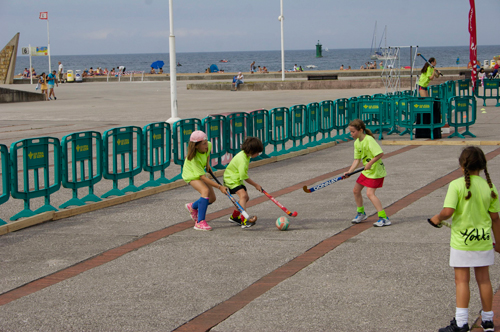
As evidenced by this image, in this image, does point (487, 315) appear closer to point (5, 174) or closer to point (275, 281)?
point (275, 281)

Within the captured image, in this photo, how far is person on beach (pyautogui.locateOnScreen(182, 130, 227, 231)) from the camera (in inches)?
313

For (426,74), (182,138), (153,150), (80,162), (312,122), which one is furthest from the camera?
(426,74)

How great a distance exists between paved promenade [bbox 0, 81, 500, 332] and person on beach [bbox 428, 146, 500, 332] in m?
0.35

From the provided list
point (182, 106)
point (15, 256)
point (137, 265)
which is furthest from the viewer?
point (182, 106)

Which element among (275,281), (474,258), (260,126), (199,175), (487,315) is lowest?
(275,281)

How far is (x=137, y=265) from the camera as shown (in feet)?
21.5

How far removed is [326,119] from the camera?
17.0 metres

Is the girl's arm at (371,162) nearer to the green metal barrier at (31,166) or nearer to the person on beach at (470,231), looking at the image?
the person on beach at (470,231)

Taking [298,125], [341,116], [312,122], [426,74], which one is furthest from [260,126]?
[426,74]

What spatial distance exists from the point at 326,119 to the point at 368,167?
9.14 meters

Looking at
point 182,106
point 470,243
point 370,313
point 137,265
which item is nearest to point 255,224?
point 137,265

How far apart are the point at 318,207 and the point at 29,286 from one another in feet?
14.8

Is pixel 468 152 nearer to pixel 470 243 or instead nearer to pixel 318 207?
pixel 470 243

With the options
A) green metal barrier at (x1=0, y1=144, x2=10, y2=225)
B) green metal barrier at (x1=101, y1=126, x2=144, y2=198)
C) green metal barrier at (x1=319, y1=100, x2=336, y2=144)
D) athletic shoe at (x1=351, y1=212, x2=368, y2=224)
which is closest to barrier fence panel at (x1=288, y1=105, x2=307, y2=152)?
green metal barrier at (x1=319, y1=100, x2=336, y2=144)
